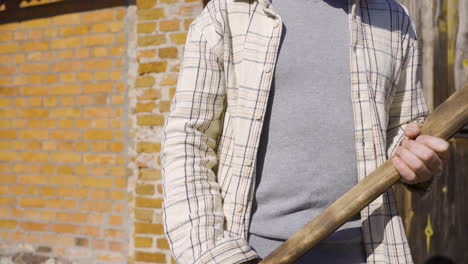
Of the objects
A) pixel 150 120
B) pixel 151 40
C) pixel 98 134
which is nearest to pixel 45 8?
pixel 98 134

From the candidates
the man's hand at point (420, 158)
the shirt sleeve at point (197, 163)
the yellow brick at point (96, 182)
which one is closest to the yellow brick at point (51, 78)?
the yellow brick at point (96, 182)

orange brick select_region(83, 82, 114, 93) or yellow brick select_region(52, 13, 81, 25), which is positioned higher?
yellow brick select_region(52, 13, 81, 25)

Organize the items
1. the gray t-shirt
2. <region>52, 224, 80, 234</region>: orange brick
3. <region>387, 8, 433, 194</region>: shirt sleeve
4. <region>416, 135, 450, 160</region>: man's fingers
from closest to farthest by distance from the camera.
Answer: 1. <region>416, 135, 450, 160</region>: man's fingers
2. the gray t-shirt
3. <region>387, 8, 433, 194</region>: shirt sleeve
4. <region>52, 224, 80, 234</region>: orange brick

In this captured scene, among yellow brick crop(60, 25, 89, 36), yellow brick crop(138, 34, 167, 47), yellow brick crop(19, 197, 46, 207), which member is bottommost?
yellow brick crop(19, 197, 46, 207)

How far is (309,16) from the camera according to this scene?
1278 millimetres

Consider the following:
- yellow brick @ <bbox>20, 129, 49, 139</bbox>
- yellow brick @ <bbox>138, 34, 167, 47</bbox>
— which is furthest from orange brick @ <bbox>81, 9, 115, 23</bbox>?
yellow brick @ <bbox>20, 129, 49, 139</bbox>

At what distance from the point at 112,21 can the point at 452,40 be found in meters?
2.09

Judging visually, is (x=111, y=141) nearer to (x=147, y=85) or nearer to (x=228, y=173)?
(x=147, y=85)

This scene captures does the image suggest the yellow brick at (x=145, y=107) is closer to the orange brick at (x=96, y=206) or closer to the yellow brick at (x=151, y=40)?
the yellow brick at (x=151, y=40)

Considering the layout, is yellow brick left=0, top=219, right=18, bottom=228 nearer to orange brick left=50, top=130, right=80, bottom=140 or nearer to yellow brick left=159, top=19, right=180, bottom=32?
orange brick left=50, top=130, right=80, bottom=140

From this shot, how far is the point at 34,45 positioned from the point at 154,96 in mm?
1274

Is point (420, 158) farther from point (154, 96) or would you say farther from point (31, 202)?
point (31, 202)

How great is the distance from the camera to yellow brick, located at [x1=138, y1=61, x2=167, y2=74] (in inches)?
95.1

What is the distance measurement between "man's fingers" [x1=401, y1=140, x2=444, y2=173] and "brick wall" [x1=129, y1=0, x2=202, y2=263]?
154 centimetres
